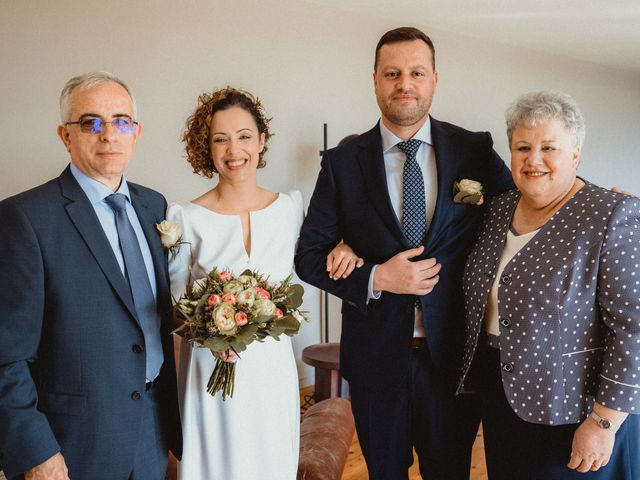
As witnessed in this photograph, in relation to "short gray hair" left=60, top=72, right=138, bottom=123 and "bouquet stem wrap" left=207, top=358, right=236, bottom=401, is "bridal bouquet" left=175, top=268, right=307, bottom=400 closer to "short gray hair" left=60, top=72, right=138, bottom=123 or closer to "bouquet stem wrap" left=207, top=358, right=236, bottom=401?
"bouquet stem wrap" left=207, top=358, right=236, bottom=401

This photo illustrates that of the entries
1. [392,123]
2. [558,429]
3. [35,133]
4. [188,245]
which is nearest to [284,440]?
[188,245]

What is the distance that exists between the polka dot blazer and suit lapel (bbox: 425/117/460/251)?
1.05 ft

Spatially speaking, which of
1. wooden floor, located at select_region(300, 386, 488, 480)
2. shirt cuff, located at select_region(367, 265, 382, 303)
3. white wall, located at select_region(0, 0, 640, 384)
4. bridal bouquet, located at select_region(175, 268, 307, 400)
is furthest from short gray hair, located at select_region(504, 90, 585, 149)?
white wall, located at select_region(0, 0, 640, 384)

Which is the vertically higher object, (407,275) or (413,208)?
(413,208)

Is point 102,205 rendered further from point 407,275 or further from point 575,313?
point 575,313

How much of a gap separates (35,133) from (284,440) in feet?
9.19

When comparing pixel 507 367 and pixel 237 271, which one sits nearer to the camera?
pixel 507 367

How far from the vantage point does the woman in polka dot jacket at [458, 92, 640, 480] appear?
159 centimetres

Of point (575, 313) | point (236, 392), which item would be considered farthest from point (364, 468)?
point (575, 313)

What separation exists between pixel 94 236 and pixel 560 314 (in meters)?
1.38

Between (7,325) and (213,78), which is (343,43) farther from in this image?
(7,325)

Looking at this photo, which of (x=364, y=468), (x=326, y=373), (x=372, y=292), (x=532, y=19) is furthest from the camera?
(x=532, y=19)

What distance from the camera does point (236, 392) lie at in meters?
2.09

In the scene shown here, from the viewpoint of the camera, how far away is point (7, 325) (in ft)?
4.83
